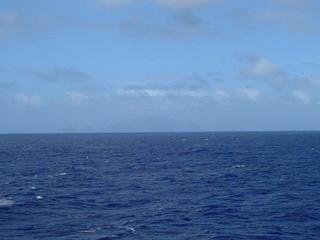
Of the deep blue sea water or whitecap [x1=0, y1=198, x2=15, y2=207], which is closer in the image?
the deep blue sea water

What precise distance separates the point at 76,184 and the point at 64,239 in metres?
37.0

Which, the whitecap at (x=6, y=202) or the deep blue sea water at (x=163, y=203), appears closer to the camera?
the deep blue sea water at (x=163, y=203)

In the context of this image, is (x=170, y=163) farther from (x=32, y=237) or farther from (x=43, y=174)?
(x=32, y=237)

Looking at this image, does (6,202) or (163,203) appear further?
(6,202)

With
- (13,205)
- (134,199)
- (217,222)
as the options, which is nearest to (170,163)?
(134,199)

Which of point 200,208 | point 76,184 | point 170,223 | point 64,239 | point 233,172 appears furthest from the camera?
point 233,172

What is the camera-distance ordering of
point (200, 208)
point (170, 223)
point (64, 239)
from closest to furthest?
point (64, 239) < point (170, 223) < point (200, 208)

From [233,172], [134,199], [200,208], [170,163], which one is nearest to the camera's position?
[200,208]

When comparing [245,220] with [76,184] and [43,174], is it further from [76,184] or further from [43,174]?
[43,174]

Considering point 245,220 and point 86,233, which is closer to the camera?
point 86,233

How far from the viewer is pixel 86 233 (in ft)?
145

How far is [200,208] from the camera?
56.5 meters

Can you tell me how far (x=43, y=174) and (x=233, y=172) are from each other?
35212mm

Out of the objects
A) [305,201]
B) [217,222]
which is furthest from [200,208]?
[305,201]
